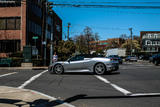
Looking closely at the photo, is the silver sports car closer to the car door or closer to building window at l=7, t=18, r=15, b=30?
the car door

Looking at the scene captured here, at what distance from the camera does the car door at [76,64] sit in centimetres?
1266

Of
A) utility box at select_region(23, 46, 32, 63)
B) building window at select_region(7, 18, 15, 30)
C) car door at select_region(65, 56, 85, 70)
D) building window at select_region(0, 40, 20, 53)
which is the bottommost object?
car door at select_region(65, 56, 85, 70)

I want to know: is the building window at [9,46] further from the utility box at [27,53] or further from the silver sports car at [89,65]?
the silver sports car at [89,65]

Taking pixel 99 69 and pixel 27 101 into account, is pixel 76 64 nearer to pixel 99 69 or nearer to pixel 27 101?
pixel 99 69

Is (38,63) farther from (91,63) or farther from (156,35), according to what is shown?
(156,35)

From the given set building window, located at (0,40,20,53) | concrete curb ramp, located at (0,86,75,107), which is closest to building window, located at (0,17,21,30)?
building window, located at (0,40,20,53)

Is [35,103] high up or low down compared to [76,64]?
down

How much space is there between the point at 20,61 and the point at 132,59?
29.0 metres

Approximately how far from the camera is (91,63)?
1242 cm

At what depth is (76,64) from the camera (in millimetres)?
12758

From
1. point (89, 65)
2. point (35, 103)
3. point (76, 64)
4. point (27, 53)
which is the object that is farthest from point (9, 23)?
point (35, 103)

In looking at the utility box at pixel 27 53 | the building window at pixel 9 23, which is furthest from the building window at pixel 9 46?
the utility box at pixel 27 53

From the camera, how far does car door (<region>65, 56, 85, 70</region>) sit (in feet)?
41.5

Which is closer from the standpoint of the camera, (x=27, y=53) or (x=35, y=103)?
(x=35, y=103)
